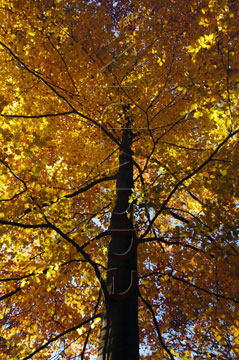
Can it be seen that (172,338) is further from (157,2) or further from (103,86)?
(157,2)

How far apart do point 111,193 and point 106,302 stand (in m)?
3.14

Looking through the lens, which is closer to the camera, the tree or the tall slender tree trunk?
the tall slender tree trunk

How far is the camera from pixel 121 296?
2.95 m

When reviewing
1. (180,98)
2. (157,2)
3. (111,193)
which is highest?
(157,2)

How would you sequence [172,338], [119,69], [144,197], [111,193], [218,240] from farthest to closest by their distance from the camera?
1. [172,338]
2. [111,193]
3. [119,69]
4. [218,240]
5. [144,197]

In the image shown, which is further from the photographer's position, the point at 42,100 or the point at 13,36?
the point at 42,100

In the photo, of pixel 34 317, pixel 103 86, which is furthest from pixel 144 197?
pixel 34 317

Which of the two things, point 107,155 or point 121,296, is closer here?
point 121,296

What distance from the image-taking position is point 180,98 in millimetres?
5227

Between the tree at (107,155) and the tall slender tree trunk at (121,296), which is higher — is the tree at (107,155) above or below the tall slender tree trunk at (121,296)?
above

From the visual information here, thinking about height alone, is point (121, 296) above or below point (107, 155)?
below

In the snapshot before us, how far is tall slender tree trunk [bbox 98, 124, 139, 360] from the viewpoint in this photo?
8.45 feet

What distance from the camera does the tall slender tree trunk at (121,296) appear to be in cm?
258

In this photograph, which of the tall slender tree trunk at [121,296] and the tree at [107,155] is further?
the tree at [107,155]
